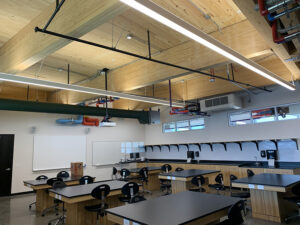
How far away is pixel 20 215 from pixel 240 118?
7048 millimetres

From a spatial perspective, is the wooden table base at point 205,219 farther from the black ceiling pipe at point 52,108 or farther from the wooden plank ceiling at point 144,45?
the black ceiling pipe at point 52,108

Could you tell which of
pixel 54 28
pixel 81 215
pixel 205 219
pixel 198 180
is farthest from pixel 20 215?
pixel 205 219

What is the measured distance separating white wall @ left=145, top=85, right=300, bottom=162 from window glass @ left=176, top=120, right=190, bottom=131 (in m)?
0.19

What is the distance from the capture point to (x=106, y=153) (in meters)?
9.55

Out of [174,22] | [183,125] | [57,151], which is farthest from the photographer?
[183,125]

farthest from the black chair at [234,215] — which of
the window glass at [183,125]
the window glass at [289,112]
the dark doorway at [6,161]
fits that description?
the dark doorway at [6,161]

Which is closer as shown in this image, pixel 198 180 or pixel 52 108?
pixel 198 180

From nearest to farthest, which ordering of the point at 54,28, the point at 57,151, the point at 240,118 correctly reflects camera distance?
1. the point at 54,28
2. the point at 240,118
3. the point at 57,151

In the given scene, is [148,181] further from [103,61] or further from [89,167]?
[103,61]

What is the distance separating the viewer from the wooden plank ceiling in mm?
3280

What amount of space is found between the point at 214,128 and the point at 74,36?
6428 mm

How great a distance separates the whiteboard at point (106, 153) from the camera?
926cm

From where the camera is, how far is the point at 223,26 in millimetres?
3855

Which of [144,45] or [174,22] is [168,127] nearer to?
[144,45]
